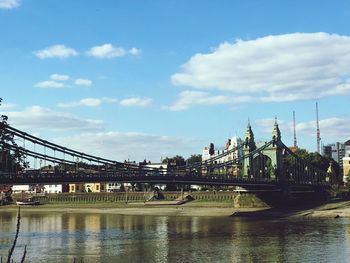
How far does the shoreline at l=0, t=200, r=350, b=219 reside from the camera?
81.2m

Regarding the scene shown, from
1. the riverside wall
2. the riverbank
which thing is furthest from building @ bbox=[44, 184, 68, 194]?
the riverbank

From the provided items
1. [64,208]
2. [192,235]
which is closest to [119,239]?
[192,235]

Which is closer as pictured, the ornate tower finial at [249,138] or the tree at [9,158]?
the tree at [9,158]

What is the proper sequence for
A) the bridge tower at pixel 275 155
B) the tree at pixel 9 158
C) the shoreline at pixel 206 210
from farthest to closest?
the bridge tower at pixel 275 155
the shoreline at pixel 206 210
the tree at pixel 9 158

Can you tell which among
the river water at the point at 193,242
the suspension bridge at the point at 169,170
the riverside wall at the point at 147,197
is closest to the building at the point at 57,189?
the riverside wall at the point at 147,197

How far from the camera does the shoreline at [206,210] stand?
81.2 meters

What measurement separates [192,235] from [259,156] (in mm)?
55289

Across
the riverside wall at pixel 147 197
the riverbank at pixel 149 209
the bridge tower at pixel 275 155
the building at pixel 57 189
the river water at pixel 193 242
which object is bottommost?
the river water at pixel 193 242

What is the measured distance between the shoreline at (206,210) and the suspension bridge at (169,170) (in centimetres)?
522

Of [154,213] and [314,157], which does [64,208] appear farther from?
[314,157]

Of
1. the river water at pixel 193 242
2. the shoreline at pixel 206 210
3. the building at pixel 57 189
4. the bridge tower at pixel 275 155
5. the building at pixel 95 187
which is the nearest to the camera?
the river water at pixel 193 242

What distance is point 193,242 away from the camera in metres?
49.1

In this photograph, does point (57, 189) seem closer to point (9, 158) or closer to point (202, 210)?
point (202, 210)

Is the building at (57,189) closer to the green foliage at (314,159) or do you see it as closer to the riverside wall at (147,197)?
the riverside wall at (147,197)
